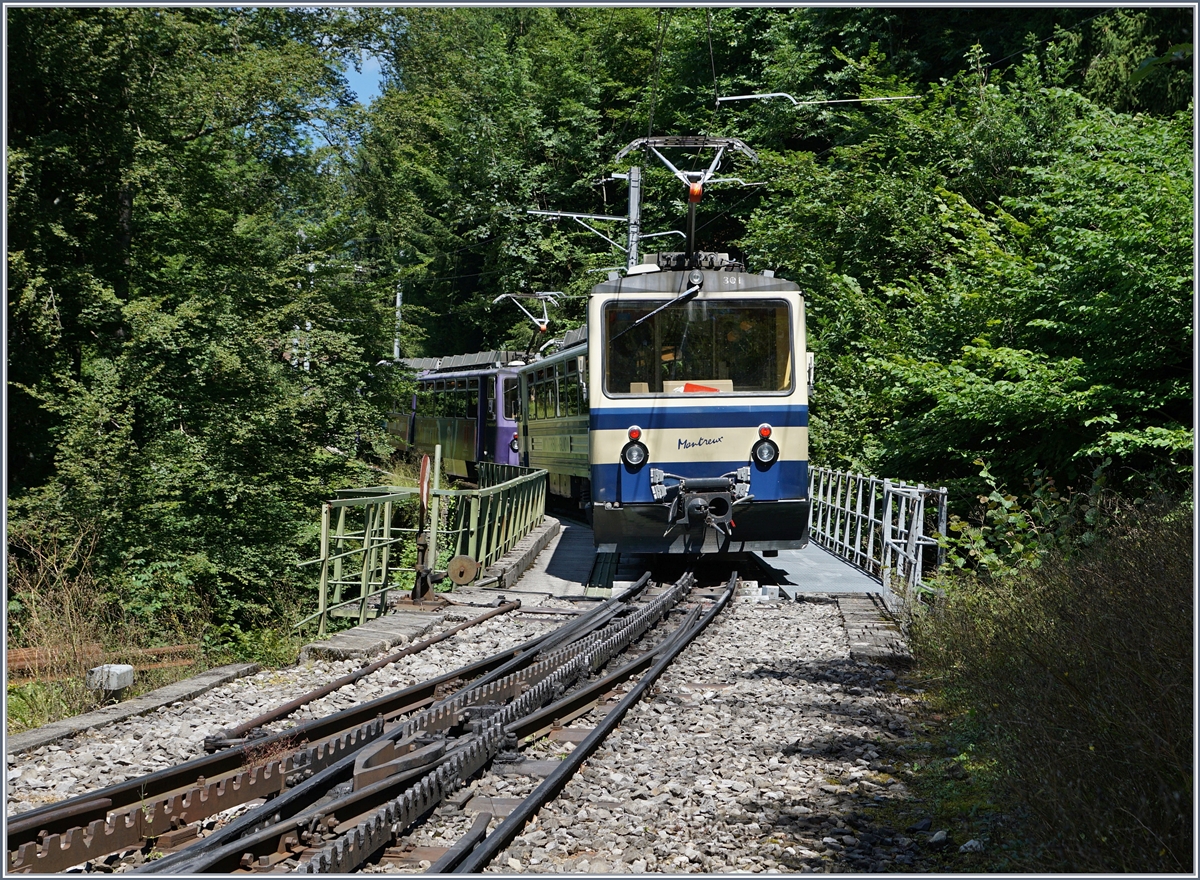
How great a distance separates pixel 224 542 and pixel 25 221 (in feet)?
16.0

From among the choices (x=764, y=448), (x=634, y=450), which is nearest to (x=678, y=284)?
(x=634, y=450)

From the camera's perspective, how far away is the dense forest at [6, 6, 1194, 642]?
12.0m

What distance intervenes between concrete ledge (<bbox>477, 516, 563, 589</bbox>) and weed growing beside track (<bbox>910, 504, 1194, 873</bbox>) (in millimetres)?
6630

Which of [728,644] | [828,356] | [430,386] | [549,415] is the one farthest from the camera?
[430,386]

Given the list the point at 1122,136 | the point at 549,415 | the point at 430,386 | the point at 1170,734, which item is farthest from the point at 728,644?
the point at 430,386

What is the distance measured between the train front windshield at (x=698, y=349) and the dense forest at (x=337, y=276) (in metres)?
2.36

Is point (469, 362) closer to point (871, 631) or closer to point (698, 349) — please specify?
point (698, 349)

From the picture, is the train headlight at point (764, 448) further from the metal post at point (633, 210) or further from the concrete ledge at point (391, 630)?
the metal post at point (633, 210)

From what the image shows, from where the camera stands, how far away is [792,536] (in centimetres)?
1227

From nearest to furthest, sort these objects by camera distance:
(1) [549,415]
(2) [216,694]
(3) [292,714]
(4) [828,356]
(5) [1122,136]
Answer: (3) [292,714], (2) [216,694], (5) [1122,136], (4) [828,356], (1) [549,415]

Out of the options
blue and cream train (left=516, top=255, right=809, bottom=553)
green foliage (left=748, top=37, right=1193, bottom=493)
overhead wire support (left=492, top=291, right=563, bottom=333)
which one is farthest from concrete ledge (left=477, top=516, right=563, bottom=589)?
overhead wire support (left=492, top=291, right=563, bottom=333)

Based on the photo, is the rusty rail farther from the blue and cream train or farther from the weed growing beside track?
the weed growing beside track

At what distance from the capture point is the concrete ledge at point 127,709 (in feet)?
18.7

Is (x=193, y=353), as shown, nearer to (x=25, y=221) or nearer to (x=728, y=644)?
(x=25, y=221)
